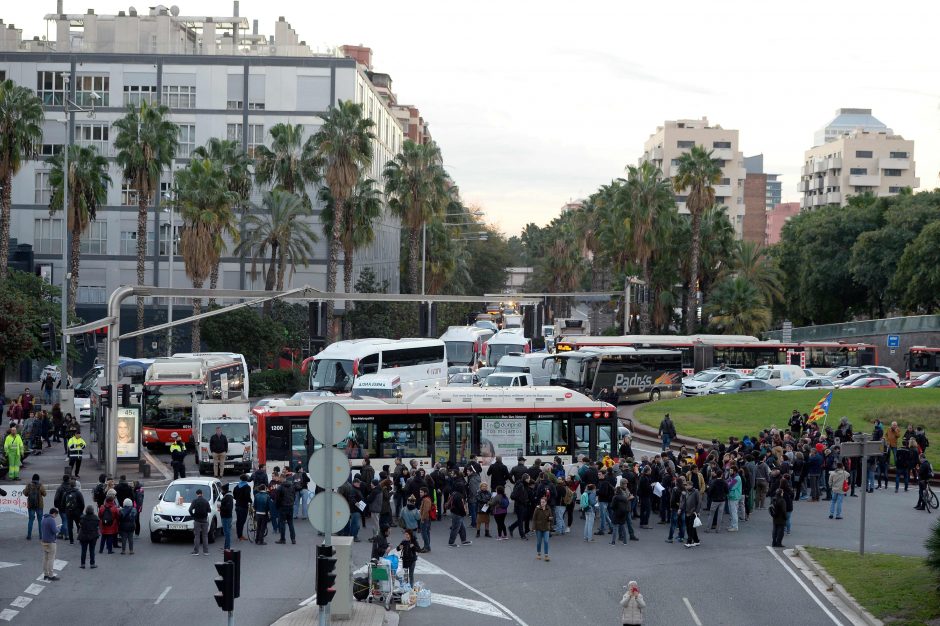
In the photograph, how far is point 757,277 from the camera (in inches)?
3290

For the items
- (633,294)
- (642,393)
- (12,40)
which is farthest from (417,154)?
(12,40)

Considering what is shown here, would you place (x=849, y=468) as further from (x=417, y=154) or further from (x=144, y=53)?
(x=144, y=53)

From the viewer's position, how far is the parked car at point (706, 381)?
55375mm

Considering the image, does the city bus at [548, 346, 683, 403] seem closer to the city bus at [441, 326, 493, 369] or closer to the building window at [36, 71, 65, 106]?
the city bus at [441, 326, 493, 369]

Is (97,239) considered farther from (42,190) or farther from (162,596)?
(162,596)

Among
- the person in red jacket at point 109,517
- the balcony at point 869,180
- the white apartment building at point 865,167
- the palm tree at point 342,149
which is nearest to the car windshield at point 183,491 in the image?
the person in red jacket at point 109,517

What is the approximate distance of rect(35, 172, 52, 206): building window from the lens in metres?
77.0

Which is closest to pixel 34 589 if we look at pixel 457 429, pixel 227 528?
pixel 227 528

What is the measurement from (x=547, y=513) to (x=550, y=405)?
8.44 m

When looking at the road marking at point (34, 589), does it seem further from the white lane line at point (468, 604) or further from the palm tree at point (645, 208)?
the palm tree at point (645, 208)

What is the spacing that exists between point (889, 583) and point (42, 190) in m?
69.3

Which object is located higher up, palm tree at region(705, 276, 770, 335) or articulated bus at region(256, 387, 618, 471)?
palm tree at region(705, 276, 770, 335)

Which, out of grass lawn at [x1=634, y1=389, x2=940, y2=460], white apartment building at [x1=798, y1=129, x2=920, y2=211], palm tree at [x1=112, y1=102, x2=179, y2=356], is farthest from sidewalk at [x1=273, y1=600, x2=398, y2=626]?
white apartment building at [x1=798, y1=129, x2=920, y2=211]

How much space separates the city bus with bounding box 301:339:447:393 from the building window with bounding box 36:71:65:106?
37178 mm
